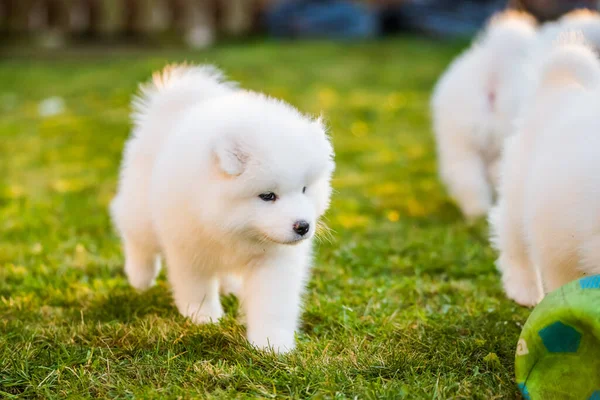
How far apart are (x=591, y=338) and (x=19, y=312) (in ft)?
7.72

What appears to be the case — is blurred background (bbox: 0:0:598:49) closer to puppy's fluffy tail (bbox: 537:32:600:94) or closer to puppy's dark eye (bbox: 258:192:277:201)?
puppy's fluffy tail (bbox: 537:32:600:94)

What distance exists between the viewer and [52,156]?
7.03m

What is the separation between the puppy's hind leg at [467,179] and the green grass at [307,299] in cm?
17

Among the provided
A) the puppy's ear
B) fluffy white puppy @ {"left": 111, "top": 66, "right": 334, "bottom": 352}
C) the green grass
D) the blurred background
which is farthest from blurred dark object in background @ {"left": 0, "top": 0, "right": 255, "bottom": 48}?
the puppy's ear

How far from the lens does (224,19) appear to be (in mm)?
15156

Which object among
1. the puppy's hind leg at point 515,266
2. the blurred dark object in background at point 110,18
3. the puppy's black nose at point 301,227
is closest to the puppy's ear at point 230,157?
the puppy's black nose at point 301,227

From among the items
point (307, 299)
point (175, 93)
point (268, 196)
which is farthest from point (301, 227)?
point (175, 93)

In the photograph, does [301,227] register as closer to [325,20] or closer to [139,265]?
[139,265]

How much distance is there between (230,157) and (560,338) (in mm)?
1268

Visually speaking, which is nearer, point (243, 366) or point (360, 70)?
point (243, 366)

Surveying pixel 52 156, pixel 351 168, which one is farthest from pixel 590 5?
pixel 52 156

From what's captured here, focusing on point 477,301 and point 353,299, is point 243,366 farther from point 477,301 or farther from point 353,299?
point 477,301

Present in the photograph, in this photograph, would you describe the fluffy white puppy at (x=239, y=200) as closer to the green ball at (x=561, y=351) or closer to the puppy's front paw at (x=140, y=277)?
the puppy's front paw at (x=140, y=277)

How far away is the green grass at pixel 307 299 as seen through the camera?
2.73m
